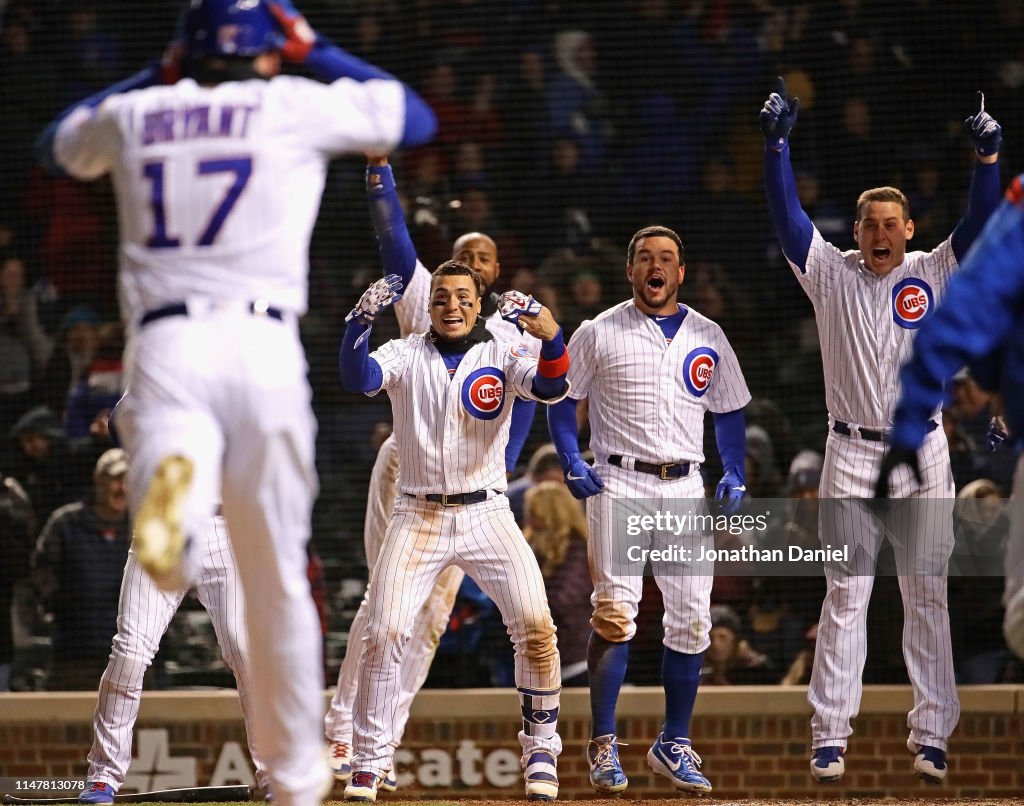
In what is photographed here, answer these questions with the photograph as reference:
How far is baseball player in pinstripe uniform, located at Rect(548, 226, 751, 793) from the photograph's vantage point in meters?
5.91

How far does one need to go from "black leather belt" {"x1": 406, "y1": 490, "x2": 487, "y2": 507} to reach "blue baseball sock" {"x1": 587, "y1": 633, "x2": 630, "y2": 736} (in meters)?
0.78

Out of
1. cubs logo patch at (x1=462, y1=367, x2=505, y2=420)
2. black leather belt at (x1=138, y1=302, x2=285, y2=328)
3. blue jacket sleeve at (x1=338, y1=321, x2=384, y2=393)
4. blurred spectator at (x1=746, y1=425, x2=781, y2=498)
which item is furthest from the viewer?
blurred spectator at (x1=746, y1=425, x2=781, y2=498)

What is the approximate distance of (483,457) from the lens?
570cm

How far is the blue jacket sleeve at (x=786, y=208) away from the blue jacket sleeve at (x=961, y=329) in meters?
2.36

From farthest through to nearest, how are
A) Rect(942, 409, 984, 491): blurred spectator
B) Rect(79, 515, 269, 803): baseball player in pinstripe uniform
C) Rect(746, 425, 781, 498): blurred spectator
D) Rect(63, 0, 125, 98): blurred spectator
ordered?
Rect(63, 0, 125, 98): blurred spectator
Rect(746, 425, 781, 498): blurred spectator
Rect(942, 409, 984, 491): blurred spectator
Rect(79, 515, 269, 803): baseball player in pinstripe uniform

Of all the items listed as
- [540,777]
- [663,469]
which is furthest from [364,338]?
[540,777]

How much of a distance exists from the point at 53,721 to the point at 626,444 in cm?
328

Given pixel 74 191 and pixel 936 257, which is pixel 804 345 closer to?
pixel 936 257

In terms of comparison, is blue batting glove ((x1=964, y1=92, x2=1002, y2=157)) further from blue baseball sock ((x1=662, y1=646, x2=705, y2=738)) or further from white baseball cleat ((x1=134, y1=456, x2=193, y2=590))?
white baseball cleat ((x1=134, y1=456, x2=193, y2=590))

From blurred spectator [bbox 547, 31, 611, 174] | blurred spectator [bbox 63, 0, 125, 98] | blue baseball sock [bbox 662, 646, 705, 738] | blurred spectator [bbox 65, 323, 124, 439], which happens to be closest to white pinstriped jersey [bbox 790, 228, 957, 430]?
blue baseball sock [bbox 662, 646, 705, 738]

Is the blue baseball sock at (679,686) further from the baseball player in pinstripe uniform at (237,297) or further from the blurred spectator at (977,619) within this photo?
the baseball player in pinstripe uniform at (237,297)

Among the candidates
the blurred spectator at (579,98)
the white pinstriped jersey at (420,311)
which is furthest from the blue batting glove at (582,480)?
the blurred spectator at (579,98)

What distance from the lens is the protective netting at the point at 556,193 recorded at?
8508mm

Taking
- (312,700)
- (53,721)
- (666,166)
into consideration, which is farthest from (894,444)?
(666,166)
